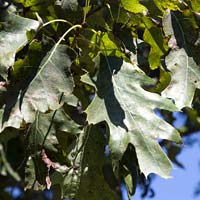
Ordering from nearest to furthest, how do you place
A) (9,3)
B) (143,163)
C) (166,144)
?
(143,163) < (9,3) < (166,144)

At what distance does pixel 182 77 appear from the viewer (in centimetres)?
196

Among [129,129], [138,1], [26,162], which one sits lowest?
[26,162]

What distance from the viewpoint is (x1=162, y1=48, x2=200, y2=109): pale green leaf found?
75.9 inches

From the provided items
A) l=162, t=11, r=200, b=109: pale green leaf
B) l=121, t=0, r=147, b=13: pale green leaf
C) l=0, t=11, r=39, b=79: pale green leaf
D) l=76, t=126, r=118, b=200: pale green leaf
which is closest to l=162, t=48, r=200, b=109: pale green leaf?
l=162, t=11, r=200, b=109: pale green leaf

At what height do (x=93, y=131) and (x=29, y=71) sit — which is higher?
(x=29, y=71)

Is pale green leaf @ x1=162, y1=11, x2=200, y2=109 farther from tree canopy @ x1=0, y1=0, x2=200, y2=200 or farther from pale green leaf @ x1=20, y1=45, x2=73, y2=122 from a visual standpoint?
pale green leaf @ x1=20, y1=45, x2=73, y2=122

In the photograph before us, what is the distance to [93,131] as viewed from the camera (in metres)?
2.06

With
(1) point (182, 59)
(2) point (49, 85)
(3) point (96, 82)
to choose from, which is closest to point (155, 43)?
(1) point (182, 59)

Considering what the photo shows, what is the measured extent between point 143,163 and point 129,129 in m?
0.10

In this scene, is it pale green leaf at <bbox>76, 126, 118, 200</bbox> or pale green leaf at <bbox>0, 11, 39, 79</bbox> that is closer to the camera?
pale green leaf at <bbox>0, 11, 39, 79</bbox>

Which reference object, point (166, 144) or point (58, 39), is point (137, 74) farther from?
point (166, 144)

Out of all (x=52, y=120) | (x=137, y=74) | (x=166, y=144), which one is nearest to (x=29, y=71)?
(x=52, y=120)

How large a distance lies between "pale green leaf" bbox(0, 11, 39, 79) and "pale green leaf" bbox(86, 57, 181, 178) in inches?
8.6

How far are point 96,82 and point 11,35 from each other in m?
0.25
